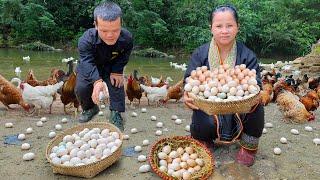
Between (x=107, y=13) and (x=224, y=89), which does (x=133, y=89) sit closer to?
(x=107, y=13)

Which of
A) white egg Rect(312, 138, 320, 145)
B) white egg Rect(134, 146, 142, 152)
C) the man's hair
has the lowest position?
white egg Rect(312, 138, 320, 145)

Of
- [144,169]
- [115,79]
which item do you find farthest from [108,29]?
[144,169]

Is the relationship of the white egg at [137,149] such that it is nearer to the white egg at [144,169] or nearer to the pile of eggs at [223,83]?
the white egg at [144,169]

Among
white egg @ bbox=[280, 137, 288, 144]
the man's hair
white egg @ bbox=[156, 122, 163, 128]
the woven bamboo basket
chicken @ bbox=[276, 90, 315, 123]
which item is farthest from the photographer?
chicken @ bbox=[276, 90, 315, 123]

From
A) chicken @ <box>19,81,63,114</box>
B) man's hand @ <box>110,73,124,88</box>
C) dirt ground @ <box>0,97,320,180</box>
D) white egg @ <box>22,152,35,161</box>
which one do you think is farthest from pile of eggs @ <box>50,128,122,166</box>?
chicken @ <box>19,81,63,114</box>

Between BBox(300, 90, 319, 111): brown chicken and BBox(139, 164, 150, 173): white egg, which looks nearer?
BBox(139, 164, 150, 173): white egg

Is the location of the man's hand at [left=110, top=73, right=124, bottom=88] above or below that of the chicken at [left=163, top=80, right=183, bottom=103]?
above

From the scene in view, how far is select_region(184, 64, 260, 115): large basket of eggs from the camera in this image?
350 centimetres

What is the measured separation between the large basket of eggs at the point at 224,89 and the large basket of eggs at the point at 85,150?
977 mm

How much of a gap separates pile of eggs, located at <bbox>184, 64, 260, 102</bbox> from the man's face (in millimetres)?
925

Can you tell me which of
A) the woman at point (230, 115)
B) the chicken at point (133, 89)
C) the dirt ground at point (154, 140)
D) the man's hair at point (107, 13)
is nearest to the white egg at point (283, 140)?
the dirt ground at point (154, 140)

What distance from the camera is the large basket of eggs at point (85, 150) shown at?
3684 mm

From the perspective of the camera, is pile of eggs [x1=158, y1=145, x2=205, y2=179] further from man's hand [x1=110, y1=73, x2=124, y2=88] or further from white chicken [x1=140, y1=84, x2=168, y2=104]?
white chicken [x1=140, y1=84, x2=168, y2=104]

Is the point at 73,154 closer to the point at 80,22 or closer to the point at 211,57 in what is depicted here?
the point at 211,57
